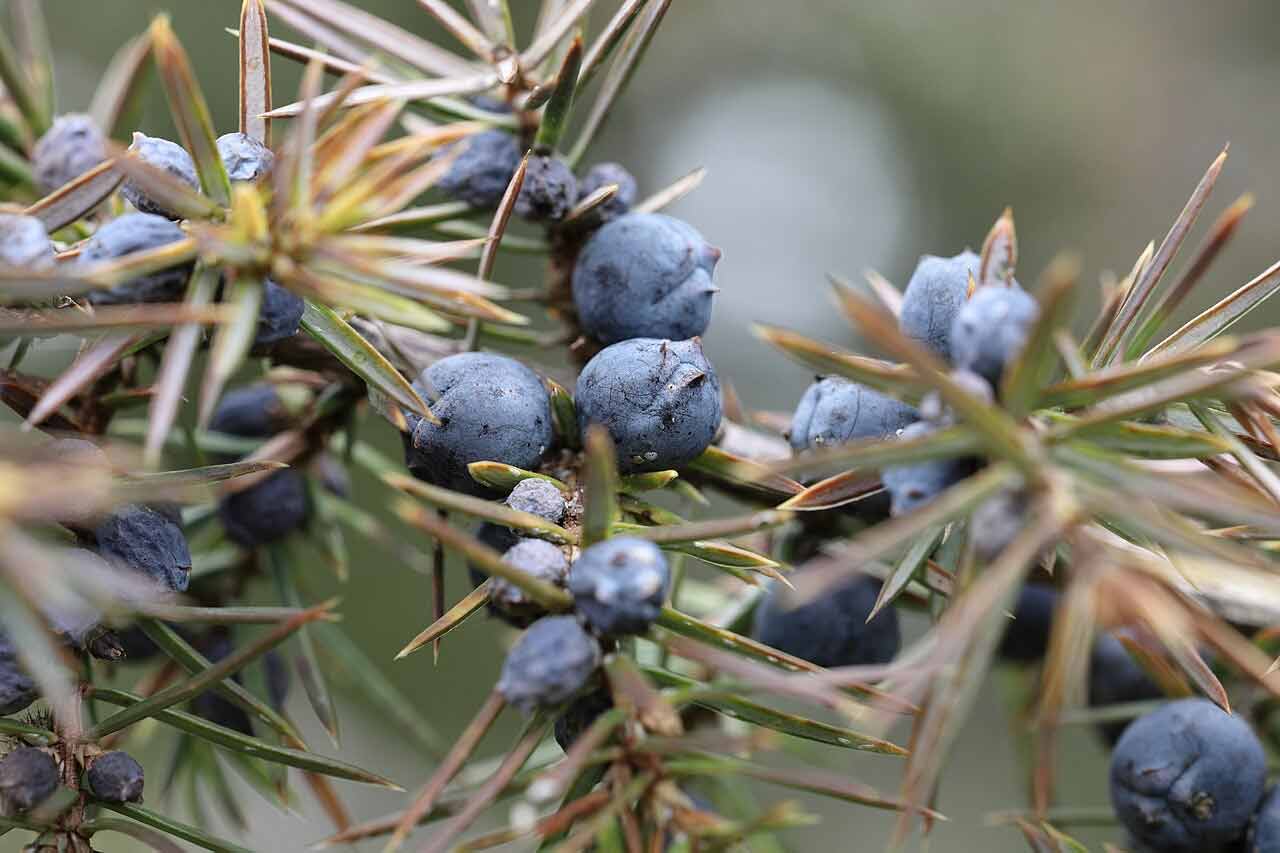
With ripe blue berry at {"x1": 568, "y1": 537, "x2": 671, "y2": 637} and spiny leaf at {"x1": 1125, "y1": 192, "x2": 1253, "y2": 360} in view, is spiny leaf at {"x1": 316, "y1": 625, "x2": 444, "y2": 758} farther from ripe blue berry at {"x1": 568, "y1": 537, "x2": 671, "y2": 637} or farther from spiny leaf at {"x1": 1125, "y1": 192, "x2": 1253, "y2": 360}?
spiny leaf at {"x1": 1125, "y1": 192, "x2": 1253, "y2": 360}

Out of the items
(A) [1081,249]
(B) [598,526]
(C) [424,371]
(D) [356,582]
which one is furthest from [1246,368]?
(A) [1081,249]

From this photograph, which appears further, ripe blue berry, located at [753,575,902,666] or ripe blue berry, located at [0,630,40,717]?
ripe blue berry, located at [753,575,902,666]

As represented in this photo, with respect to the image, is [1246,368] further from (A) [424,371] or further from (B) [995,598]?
(A) [424,371]

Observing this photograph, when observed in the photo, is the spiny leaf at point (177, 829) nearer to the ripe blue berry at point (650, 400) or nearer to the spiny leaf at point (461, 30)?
the ripe blue berry at point (650, 400)

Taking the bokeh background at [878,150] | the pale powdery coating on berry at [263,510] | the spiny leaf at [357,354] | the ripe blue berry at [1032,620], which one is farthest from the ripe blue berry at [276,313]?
the bokeh background at [878,150]

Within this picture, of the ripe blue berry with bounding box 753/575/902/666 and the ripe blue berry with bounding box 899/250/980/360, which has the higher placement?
the ripe blue berry with bounding box 899/250/980/360

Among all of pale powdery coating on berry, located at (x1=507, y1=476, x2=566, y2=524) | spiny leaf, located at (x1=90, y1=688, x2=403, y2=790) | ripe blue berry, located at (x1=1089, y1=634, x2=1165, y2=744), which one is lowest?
ripe blue berry, located at (x1=1089, y1=634, x2=1165, y2=744)

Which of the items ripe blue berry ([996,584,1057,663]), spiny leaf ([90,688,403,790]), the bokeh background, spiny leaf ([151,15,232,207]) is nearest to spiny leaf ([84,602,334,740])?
spiny leaf ([90,688,403,790])

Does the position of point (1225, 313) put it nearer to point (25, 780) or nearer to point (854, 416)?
point (854, 416)
